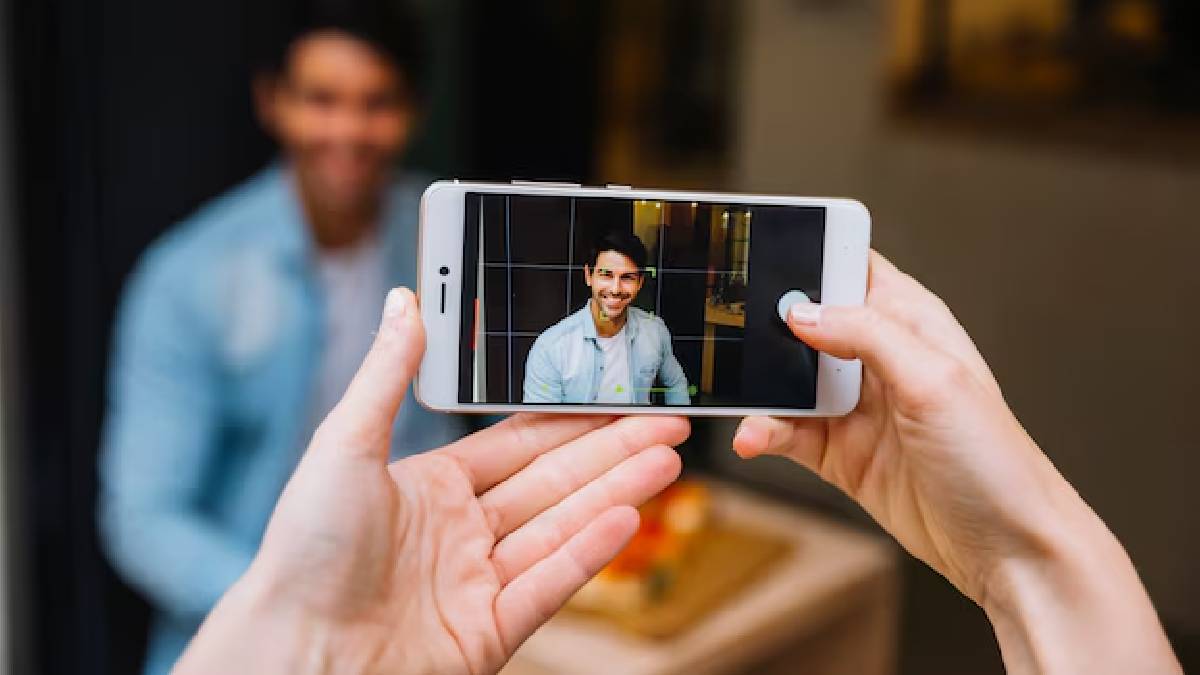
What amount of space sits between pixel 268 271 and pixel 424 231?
82cm

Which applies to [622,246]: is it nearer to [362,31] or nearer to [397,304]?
[397,304]

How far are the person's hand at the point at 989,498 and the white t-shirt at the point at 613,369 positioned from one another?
94mm

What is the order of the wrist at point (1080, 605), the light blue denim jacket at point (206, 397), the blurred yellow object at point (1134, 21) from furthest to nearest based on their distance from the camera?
1. the blurred yellow object at point (1134, 21)
2. the light blue denim jacket at point (206, 397)
3. the wrist at point (1080, 605)

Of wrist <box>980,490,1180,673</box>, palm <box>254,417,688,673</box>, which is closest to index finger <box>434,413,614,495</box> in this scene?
palm <box>254,417,688,673</box>

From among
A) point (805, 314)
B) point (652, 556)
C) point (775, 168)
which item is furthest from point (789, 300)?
point (775, 168)

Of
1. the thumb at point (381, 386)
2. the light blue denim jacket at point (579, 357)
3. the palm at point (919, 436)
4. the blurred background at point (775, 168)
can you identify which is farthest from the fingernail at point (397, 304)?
the blurred background at point (775, 168)

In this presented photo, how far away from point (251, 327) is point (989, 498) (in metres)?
1.09

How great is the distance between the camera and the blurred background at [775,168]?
4.44 feet

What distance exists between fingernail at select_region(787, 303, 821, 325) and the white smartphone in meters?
0.02

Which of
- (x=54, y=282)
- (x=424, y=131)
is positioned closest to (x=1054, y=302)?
(x=424, y=131)

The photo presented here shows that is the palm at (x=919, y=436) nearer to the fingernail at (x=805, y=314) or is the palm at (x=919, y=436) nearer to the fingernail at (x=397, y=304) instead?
the fingernail at (x=805, y=314)

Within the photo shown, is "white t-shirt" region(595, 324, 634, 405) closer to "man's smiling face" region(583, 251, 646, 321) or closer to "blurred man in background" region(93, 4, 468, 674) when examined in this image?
"man's smiling face" region(583, 251, 646, 321)

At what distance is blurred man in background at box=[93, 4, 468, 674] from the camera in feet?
4.68

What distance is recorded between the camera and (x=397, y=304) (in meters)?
0.67
